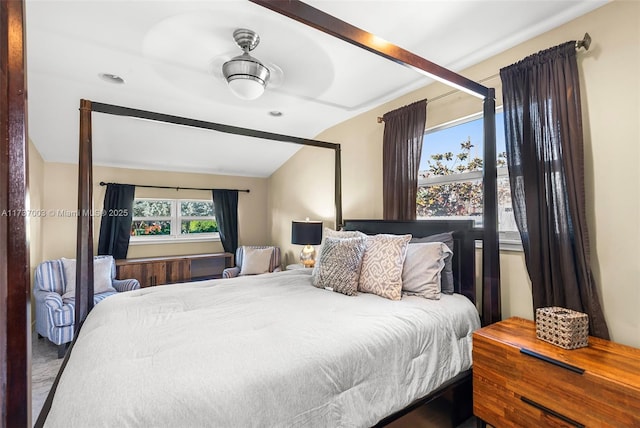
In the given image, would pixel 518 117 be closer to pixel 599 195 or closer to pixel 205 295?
pixel 599 195

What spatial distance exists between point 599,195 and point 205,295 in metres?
2.42

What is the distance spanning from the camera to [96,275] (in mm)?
3541

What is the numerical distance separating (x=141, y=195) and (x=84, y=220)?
9.80 feet

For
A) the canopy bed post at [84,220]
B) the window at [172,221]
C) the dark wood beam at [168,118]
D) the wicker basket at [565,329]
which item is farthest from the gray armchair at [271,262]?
the wicker basket at [565,329]

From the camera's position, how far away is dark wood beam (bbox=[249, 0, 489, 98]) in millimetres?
1131

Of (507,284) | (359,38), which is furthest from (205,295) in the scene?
(507,284)

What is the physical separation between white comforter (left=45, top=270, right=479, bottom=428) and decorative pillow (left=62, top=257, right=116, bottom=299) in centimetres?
201

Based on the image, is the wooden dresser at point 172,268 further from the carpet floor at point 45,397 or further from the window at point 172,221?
the carpet floor at point 45,397

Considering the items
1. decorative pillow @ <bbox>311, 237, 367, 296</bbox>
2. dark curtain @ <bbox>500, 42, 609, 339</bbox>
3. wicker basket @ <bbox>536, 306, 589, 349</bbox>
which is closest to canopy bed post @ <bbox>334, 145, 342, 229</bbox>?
decorative pillow @ <bbox>311, 237, 367, 296</bbox>

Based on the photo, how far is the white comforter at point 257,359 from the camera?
3.02ft

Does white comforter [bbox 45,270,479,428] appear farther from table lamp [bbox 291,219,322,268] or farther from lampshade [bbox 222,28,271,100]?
table lamp [bbox 291,219,322,268]

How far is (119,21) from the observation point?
1927mm

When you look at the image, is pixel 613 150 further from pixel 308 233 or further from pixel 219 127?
pixel 308 233

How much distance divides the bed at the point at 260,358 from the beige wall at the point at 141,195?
9.62ft
